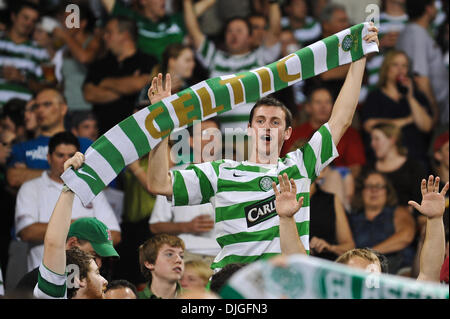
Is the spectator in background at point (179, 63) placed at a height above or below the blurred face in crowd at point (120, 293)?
above

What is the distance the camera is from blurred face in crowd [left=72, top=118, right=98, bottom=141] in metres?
8.23

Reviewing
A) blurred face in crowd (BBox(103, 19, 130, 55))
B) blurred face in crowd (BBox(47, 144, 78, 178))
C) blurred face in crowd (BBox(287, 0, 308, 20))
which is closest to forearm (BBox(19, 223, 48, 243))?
blurred face in crowd (BBox(47, 144, 78, 178))

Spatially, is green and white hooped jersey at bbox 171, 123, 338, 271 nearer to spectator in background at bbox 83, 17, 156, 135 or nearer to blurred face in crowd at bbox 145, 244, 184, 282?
blurred face in crowd at bbox 145, 244, 184, 282

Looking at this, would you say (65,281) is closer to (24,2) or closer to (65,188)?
(65,188)

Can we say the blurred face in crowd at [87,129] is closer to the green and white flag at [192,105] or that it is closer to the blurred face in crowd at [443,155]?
the green and white flag at [192,105]

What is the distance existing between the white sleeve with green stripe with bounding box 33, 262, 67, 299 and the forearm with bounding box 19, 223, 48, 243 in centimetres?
260

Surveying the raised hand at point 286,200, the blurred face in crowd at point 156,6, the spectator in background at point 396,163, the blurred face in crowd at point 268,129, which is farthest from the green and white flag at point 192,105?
the blurred face in crowd at point 156,6

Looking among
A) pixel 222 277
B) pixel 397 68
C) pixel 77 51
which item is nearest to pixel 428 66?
pixel 397 68

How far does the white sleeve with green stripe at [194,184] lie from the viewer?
5.20 meters

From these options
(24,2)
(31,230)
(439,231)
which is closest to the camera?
(439,231)

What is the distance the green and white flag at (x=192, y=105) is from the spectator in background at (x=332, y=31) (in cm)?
323
